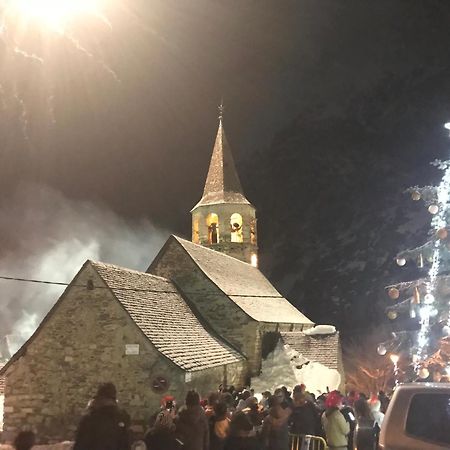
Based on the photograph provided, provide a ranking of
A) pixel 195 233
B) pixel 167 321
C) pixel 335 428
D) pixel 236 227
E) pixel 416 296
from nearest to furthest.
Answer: pixel 335 428, pixel 416 296, pixel 167 321, pixel 236 227, pixel 195 233

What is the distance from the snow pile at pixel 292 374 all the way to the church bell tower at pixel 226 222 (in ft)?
43.0

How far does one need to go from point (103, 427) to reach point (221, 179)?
99.3 ft

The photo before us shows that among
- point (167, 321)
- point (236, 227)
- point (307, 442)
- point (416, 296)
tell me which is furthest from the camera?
point (236, 227)

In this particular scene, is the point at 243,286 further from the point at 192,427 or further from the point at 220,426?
the point at 192,427

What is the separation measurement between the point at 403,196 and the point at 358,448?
54332 mm

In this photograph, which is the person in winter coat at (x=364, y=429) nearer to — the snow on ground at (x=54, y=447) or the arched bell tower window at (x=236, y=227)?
the snow on ground at (x=54, y=447)

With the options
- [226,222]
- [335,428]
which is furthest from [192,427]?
[226,222]

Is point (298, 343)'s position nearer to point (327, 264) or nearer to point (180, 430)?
point (180, 430)

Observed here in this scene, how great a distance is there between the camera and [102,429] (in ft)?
17.2

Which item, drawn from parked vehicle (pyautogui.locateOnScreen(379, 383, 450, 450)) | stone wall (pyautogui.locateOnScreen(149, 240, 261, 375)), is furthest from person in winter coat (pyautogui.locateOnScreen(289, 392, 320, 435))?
stone wall (pyautogui.locateOnScreen(149, 240, 261, 375))

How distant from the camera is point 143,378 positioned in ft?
44.5

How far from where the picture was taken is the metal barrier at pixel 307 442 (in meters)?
8.38

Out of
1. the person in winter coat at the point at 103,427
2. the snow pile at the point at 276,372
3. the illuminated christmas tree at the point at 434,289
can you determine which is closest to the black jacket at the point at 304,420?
the person in winter coat at the point at 103,427

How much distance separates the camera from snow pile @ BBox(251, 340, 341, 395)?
19.1 m
